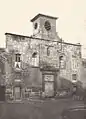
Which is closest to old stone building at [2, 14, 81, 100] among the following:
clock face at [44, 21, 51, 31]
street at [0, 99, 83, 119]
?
clock face at [44, 21, 51, 31]

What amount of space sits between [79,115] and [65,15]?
2.50m

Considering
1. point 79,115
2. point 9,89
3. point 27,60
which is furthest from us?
point 79,115

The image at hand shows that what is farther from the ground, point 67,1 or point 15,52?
point 67,1

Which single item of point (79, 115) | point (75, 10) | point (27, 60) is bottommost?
point (79, 115)

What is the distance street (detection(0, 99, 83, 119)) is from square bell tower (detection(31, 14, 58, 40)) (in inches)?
60.8

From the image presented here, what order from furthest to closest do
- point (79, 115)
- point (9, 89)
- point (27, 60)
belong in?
point (79, 115) < point (27, 60) < point (9, 89)

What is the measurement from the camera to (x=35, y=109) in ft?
13.5

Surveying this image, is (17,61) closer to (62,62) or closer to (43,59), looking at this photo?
(43,59)

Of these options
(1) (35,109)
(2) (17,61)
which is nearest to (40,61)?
(2) (17,61)

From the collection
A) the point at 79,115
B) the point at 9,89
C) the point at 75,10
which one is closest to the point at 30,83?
the point at 9,89

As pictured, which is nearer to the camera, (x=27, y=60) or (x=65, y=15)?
(x=27, y=60)

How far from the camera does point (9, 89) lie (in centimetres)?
395

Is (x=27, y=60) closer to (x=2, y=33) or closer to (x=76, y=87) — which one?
(x=2, y=33)

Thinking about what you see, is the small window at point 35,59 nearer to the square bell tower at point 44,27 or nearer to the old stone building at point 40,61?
the old stone building at point 40,61
